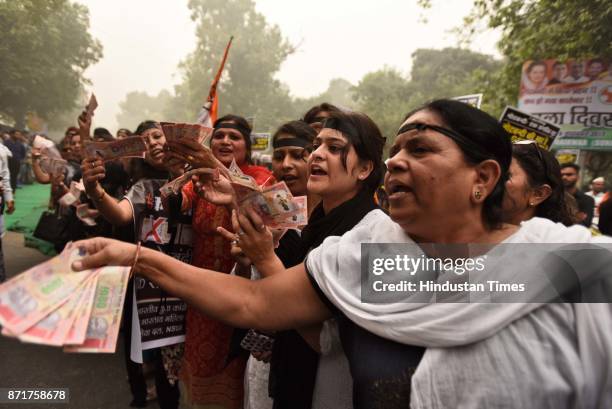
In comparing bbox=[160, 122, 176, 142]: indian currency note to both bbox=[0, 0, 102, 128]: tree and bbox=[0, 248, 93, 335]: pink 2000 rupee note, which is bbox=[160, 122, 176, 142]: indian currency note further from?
bbox=[0, 0, 102, 128]: tree

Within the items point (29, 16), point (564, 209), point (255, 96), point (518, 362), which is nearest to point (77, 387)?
point (518, 362)

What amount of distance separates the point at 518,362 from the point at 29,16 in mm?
9375

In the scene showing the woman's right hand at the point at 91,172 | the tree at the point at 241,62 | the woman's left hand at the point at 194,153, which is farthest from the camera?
the tree at the point at 241,62

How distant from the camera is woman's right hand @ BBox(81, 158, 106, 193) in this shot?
7.91 feet

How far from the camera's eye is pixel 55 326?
96 centimetres

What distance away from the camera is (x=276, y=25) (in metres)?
42.8

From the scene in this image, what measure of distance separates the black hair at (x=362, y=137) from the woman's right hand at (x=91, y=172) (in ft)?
5.10

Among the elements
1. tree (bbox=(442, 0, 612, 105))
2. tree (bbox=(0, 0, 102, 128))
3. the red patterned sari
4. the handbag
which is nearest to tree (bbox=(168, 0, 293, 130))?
tree (bbox=(0, 0, 102, 128))

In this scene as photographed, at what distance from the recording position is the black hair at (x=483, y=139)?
1.12 m

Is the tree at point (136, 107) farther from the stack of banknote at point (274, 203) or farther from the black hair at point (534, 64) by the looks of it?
the stack of banknote at point (274, 203)

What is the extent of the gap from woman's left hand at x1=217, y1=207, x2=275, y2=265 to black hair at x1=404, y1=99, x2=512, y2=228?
0.73m

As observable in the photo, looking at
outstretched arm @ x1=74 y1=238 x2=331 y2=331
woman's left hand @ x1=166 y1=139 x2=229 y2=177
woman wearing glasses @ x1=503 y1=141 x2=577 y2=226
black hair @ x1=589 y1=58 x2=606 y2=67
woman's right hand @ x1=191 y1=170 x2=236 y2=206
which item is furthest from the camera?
black hair @ x1=589 y1=58 x2=606 y2=67

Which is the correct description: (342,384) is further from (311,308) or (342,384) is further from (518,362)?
(518,362)

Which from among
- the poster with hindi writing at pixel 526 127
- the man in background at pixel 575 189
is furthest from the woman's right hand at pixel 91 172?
the man in background at pixel 575 189
